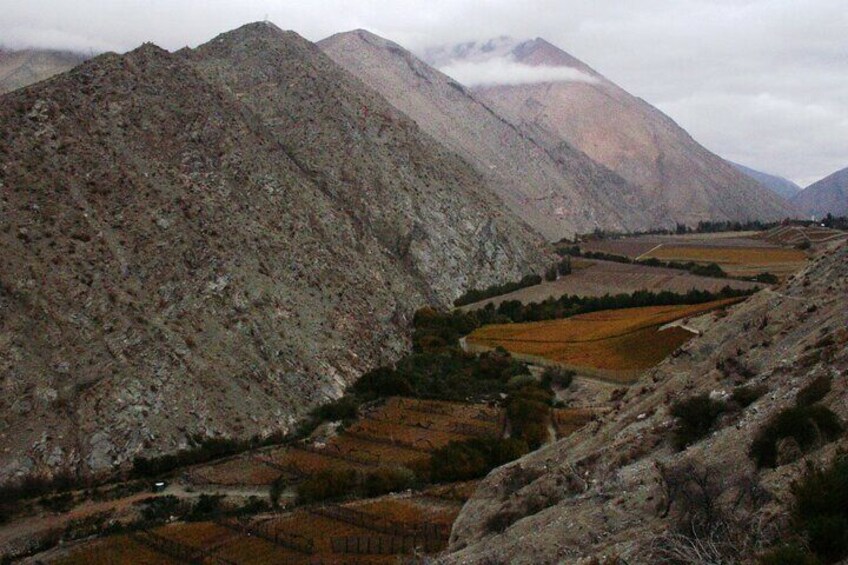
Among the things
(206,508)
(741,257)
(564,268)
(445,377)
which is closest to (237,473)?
(206,508)

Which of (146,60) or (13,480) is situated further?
(146,60)

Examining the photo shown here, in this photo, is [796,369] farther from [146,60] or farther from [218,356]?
[146,60]

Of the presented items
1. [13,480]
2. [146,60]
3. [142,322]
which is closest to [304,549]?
[13,480]

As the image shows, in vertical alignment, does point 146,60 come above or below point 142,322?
above

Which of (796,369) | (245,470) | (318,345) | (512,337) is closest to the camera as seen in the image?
(796,369)

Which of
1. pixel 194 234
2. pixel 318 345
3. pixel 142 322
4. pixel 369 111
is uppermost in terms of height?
pixel 369 111

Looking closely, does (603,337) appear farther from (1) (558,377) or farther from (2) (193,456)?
(2) (193,456)
